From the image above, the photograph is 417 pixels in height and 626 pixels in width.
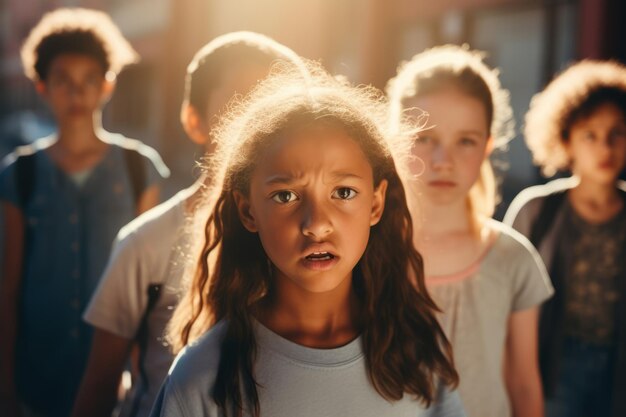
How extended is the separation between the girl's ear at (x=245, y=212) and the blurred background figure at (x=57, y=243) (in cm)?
171

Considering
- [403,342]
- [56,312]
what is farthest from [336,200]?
[56,312]

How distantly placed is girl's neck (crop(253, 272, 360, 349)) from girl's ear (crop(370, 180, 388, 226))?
6.5 inches

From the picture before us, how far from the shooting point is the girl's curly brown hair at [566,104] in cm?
425

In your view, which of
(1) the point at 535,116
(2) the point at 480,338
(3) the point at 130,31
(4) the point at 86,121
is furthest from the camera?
(3) the point at 130,31

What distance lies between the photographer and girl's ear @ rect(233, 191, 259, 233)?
1961 millimetres

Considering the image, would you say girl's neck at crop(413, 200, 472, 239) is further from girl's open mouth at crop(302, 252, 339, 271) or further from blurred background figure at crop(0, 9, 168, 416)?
blurred background figure at crop(0, 9, 168, 416)

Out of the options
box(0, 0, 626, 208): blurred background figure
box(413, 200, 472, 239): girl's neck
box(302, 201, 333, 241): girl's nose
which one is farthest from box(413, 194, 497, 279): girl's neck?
box(302, 201, 333, 241): girl's nose

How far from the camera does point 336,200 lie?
6.02ft

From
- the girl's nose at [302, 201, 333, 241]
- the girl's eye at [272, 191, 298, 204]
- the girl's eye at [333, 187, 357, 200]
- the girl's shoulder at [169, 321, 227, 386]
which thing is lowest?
the girl's shoulder at [169, 321, 227, 386]

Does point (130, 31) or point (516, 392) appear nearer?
point (516, 392)

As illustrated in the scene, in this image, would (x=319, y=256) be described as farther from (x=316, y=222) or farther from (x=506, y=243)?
(x=506, y=243)

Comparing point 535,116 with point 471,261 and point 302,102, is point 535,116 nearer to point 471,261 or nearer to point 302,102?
point 471,261

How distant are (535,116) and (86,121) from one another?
2.45 metres

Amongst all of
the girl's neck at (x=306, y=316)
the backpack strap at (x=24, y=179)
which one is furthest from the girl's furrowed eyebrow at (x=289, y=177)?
the backpack strap at (x=24, y=179)
